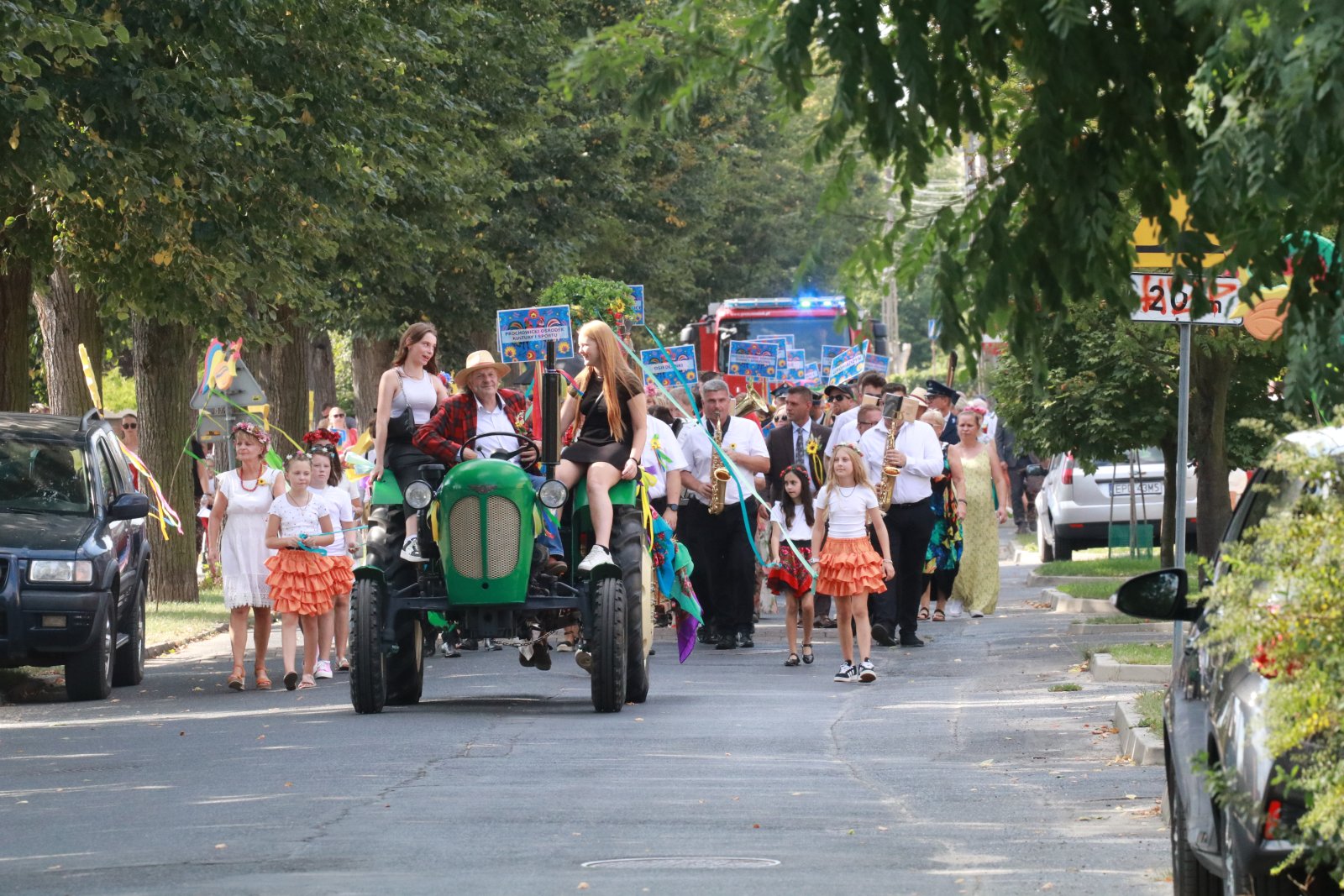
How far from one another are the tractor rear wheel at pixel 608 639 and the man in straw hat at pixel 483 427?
2.06 feet

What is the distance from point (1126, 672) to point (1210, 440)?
4665 millimetres

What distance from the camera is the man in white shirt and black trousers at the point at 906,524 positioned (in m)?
18.8

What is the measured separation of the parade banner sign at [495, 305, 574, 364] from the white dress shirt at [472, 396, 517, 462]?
246 inches

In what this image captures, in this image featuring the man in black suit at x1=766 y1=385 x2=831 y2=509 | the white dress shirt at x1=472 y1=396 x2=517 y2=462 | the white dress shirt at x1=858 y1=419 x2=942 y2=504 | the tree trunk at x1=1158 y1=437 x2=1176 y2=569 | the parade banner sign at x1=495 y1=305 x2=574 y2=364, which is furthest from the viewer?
the tree trunk at x1=1158 y1=437 x2=1176 y2=569

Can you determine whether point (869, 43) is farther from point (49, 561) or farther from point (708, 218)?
point (708, 218)

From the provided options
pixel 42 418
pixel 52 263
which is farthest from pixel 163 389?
pixel 42 418

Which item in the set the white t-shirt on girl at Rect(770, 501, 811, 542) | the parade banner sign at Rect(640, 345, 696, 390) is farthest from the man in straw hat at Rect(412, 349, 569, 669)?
the parade banner sign at Rect(640, 345, 696, 390)

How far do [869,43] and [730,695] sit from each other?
8.59 m

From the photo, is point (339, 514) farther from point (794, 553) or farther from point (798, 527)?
point (798, 527)

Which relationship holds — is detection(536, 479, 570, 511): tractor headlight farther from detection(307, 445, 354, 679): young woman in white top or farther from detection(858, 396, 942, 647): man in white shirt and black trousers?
detection(858, 396, 942, 647): man in white shirt and black trousers

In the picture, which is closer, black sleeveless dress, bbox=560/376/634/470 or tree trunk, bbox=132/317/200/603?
black sleeveless dress, bbox=560/376/634/470

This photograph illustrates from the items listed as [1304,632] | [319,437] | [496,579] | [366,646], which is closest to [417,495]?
[496,579]

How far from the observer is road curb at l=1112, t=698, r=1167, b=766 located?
11.1 metres

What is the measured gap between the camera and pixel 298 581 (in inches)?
634
